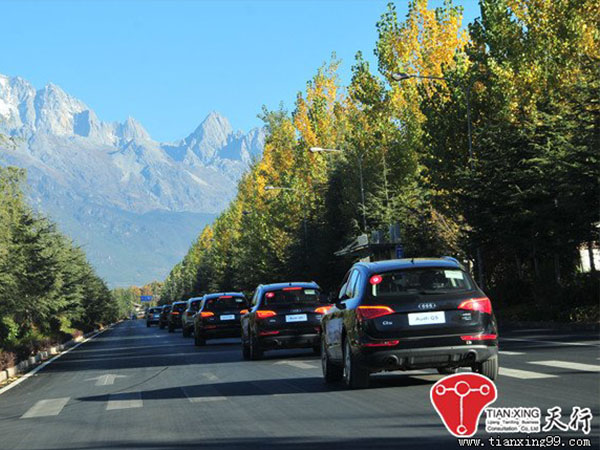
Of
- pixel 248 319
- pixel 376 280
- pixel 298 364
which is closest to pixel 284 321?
pixel 248 319

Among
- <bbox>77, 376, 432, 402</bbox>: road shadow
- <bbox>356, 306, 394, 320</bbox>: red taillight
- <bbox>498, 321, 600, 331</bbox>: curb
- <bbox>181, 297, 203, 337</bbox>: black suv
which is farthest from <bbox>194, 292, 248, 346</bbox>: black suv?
<bbox>356, 306, 394, 320</bbox>: red taillight

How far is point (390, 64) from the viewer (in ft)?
169

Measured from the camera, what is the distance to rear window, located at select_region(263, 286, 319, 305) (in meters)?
23.3

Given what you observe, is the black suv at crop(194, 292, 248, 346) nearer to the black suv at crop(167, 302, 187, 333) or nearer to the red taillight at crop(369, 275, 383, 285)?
the red taillight at crop(369, 275, 383, 285)

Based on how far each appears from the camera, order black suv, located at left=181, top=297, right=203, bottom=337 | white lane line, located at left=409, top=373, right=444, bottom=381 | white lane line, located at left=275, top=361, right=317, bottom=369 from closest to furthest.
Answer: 1. white lane line, located at left=409, top=373, right=444, bottom=381
2. white lane line, located at left=275, top=361, right=317, bottom=369
3. black suv, located at left=181, top=297, right=203, bottom=337

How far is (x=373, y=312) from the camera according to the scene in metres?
13.0

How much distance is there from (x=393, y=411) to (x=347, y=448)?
8.08ft

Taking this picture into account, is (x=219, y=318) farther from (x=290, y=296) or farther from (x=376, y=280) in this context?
(x=376, y=280)

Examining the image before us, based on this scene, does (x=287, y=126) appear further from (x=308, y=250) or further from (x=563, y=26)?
(x=563, y=26)

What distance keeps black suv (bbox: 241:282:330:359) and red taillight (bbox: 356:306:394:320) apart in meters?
9.46

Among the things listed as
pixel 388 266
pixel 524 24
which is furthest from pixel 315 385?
pixel 524 24

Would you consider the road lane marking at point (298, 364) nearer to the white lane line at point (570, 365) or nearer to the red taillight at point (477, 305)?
the white lane line at point (570, 365)

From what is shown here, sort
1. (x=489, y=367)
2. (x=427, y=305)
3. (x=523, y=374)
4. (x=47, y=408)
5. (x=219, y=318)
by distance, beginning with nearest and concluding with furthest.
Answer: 1. (x=427, y=305)
2. (x=489, y=367)
3. (x=523, y=374)
4. (x=47, y=408)
5. (x=219, y=318)

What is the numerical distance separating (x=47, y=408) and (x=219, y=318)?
62.1 feet
